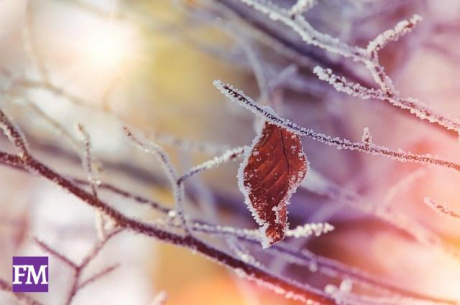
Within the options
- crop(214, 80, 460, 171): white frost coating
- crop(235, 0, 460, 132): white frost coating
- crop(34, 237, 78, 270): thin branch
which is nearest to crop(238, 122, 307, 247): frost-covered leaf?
crop(214, 80, 460, 171): white frost coating

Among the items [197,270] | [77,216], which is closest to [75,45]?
[77,216]

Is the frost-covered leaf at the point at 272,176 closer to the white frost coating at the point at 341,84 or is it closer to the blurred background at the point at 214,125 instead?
the white frost coating at the point at 341,84

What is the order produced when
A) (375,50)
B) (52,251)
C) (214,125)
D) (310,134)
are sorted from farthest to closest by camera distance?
(214,125) < (52,251) < (375,50) < (310,134)

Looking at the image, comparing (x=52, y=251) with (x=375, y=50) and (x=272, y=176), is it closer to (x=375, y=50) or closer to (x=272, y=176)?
(x=272, y=176)

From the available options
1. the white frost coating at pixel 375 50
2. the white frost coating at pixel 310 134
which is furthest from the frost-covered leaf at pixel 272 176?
the white frost coating at pixel 375 50

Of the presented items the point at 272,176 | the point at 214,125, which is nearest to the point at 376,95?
the point at 272,176

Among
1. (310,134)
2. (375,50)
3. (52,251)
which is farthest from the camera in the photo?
(52,251)
